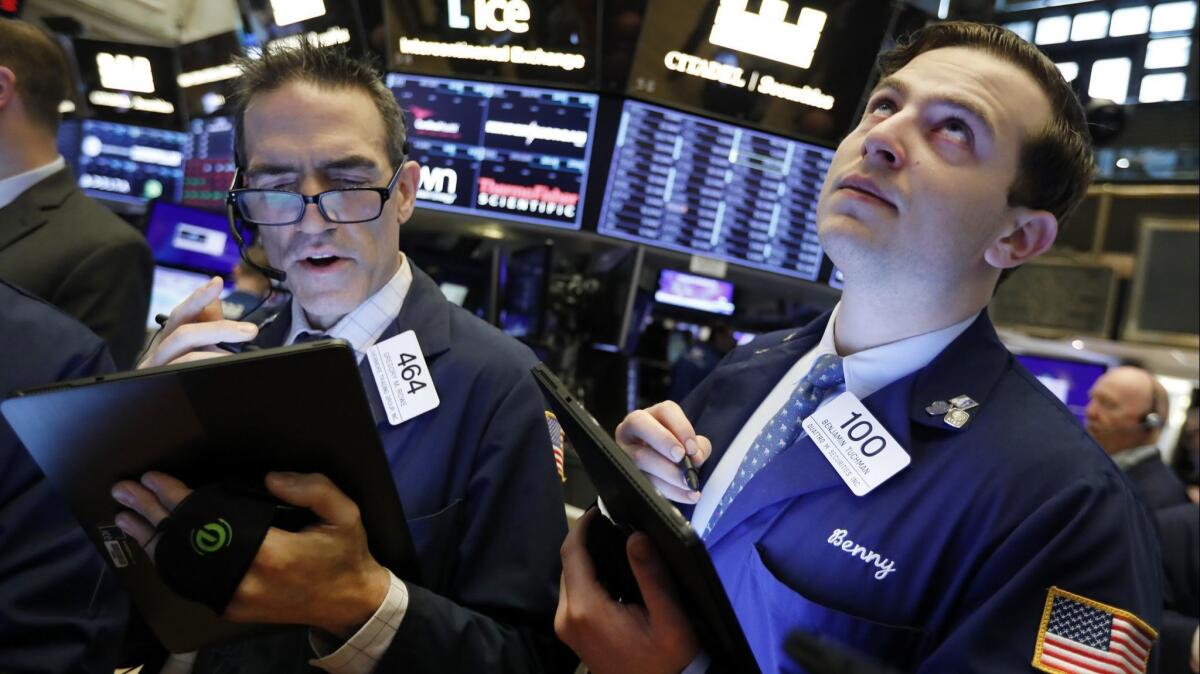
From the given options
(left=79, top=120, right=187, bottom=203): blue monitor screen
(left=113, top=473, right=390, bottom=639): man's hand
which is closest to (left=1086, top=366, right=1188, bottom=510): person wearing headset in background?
(left=113, top=473, right=390, bottom=639): man's hand

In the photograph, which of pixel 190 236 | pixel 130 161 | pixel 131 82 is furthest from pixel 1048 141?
pixel 130 161

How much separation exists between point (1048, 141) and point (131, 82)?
524 centimetres

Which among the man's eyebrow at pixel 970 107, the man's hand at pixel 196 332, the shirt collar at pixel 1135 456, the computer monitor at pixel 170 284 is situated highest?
the man's eyebrow at pixel 970 107

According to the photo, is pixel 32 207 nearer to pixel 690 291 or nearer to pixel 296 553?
pixel 296 553

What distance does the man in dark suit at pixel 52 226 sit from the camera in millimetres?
2189

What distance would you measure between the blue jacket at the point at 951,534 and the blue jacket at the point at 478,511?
12.0 inches

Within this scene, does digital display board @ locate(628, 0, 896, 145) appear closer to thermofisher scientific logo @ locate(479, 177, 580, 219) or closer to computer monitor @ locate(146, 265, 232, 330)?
thermofisher scientific logo @ locate(479, 177, 580, 219)

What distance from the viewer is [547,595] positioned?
1304mm

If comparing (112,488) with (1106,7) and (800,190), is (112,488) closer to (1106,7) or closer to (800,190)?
(800,190)

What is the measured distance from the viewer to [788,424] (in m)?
1.30

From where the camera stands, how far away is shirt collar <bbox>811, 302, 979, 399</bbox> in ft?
4.12

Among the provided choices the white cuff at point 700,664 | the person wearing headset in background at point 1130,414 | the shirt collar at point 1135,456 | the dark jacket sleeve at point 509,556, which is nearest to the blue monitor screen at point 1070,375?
the person wearing headset in background at point 1130,414

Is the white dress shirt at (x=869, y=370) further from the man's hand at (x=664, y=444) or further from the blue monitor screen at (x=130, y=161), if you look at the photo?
the blue monitor screen at (x=130, y=161)

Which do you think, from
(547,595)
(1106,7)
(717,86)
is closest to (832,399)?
(547,595)
